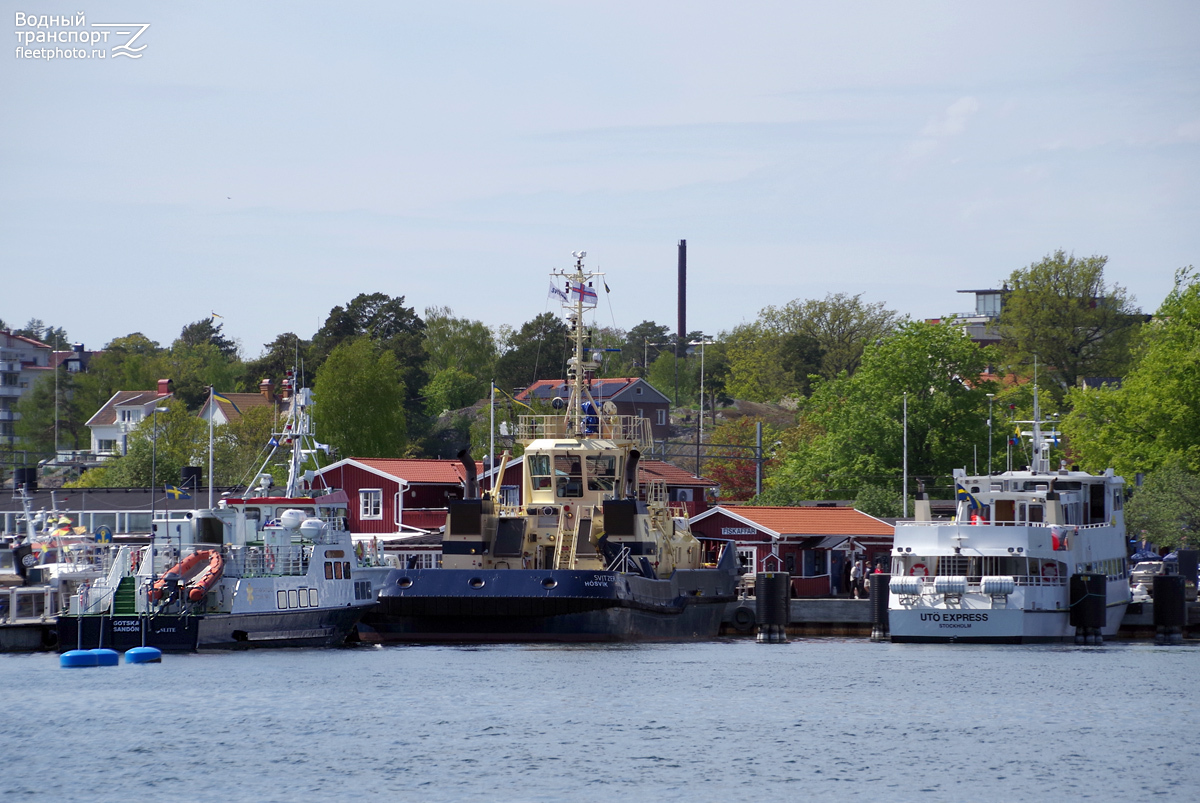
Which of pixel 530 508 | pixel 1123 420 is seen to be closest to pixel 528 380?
pixel 1123 420

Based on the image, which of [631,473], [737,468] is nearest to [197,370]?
[737,468]

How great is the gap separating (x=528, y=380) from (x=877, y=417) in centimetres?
5209

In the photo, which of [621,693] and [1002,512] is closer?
[621,693]

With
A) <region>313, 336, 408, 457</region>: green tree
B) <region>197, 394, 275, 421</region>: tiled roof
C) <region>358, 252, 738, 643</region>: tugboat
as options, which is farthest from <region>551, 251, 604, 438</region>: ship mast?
<region>197, 394, 275, 421</region>: tiled roof

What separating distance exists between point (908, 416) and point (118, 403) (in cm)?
8177

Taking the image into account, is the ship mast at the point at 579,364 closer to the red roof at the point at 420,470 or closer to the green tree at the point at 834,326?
the red roof at the point at 420,470

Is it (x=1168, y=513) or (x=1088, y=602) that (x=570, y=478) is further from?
(x=1168, y=513)

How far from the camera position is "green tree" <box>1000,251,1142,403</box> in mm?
104562

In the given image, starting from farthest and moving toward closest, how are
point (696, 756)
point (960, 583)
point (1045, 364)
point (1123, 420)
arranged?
point (1045, 364)
point (1123, 420)
point (960, 583)
point (696, 756)

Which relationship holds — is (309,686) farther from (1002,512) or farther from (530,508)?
(1002,512)

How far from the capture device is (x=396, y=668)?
1697 inches

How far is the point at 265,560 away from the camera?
150 ft

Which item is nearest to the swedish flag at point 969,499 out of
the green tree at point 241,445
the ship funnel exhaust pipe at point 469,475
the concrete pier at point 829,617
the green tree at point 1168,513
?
the concrete pier at point 829,617

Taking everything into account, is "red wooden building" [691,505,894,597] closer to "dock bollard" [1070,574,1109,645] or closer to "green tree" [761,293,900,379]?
"dock bollard" [1070,574,1109,645]
